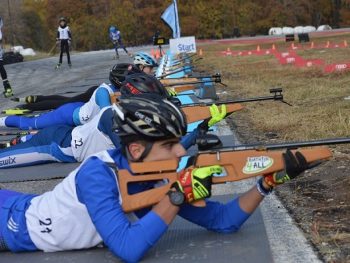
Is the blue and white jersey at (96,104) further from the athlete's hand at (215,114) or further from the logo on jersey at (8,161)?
the athlete's hand at (215,114)

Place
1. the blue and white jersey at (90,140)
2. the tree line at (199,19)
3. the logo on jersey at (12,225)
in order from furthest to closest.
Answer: the tree line at (199,19)
the blue and white jersey at (90,140)
the logo on jersey at (12,225)

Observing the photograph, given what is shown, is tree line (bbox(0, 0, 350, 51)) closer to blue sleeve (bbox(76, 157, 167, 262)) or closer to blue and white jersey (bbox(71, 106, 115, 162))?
blue and white jersey (bbox(71, 106, 115, 162))

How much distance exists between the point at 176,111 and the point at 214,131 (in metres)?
4.49

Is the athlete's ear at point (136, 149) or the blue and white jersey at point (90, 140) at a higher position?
the athlete's ear at point (136, 149)

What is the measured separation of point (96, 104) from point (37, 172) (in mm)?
1242

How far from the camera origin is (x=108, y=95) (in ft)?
22.4

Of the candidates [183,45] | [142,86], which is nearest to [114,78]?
[142,86]

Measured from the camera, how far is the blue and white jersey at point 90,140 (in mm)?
5867

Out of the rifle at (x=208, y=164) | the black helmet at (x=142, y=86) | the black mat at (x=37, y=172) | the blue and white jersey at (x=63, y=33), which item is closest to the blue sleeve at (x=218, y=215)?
the rifle at (x=208, y=164)

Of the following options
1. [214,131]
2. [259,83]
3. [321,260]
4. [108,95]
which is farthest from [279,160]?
[259,83]

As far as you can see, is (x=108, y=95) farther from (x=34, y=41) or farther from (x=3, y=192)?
(x=34, y=41)

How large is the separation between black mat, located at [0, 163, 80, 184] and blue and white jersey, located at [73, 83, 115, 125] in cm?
90

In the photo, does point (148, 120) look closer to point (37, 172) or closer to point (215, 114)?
point (215, 114)

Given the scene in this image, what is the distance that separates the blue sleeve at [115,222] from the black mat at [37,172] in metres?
2.74
